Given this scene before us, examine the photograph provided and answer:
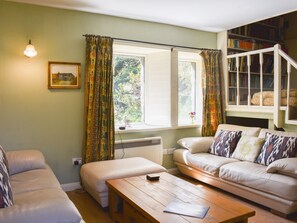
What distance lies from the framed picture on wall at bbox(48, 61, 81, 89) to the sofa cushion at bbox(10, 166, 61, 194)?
1.14 m

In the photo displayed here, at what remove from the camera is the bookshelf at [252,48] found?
4.59m

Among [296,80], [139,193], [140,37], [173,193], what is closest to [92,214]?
[139,193]

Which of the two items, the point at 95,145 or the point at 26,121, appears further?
the point at 95,145

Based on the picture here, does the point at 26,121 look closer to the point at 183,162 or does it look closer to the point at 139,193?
the point at 139,193

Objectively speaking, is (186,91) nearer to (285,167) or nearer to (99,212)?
(285,167)

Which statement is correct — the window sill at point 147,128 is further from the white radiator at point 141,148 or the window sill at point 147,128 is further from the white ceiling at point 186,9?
the white ceiling at point 186,9

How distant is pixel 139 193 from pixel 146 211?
1.15 ft

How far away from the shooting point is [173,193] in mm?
2273

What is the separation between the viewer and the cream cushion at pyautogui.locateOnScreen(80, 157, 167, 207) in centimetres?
277

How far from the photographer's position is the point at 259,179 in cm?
280

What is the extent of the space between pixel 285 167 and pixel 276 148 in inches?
18.2

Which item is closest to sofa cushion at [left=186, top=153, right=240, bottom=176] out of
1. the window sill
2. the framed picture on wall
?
the window sill

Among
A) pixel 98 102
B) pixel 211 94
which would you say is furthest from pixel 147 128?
pixel 211 94

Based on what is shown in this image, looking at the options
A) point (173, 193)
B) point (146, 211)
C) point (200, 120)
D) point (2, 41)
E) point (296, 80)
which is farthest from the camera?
point (296, 80)
